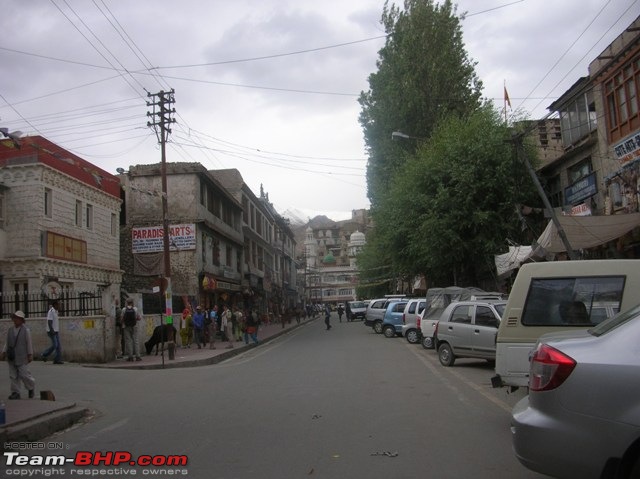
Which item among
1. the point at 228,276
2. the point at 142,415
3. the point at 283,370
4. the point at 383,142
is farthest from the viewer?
the point at 228,276

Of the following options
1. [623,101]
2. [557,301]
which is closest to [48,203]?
[557,301]

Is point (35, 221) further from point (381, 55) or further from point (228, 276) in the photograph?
point (381, 55)

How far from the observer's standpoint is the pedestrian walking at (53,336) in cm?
1702

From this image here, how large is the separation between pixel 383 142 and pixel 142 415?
31.4m

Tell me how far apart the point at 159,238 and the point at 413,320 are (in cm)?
1698

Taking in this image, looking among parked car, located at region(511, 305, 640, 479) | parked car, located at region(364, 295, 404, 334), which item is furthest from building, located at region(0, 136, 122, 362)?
parked car, located at region(511, 305, 640, 479)

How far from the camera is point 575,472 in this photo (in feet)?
12.9

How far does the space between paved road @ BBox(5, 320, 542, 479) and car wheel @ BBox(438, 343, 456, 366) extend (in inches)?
18.7

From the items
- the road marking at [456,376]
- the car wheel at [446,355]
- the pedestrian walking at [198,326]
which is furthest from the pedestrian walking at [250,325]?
the car wheel at [446,355]

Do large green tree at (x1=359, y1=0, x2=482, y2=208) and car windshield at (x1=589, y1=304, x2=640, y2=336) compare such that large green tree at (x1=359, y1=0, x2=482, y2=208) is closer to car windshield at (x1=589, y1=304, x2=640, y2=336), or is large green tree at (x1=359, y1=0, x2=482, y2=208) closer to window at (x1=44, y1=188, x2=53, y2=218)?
window at (x1=44, y1=188, x2=53, y2=218)

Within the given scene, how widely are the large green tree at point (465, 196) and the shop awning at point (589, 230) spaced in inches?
239

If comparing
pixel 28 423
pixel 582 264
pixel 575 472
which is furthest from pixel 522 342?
pixel 28 423

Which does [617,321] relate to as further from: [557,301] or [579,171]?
[579,171]

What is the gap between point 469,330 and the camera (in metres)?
15.0
